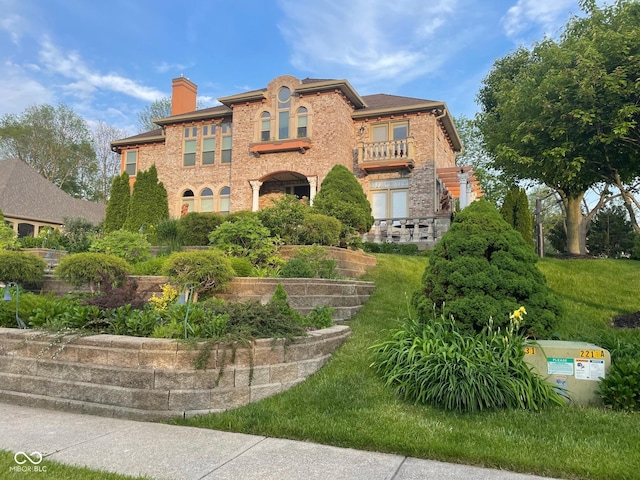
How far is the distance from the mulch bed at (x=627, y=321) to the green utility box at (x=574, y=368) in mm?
3725

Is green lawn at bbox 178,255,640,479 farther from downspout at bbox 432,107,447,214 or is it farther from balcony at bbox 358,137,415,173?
balcony at bbox 358,137,415,173

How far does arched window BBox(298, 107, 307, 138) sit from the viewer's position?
22312mm

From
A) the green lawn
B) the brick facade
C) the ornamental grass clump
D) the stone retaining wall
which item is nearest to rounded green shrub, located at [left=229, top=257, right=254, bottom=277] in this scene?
the green lawn

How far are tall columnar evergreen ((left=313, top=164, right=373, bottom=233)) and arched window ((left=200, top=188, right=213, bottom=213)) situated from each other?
32.3 feet

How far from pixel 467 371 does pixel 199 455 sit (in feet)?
8.98

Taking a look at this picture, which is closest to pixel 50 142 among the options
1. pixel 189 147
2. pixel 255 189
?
pixel 189 147

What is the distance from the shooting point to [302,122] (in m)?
22.4

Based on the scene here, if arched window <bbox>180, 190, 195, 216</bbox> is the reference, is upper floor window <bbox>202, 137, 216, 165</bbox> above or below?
above

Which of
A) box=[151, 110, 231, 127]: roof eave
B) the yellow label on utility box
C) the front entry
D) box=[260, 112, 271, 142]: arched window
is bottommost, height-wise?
the yellow label on utility box

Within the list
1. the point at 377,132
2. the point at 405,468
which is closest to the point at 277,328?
the point at 405,468

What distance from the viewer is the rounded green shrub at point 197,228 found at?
12070 millimetres

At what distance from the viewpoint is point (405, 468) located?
360 centimetres

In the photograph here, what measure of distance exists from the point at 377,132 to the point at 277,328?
18.5 m

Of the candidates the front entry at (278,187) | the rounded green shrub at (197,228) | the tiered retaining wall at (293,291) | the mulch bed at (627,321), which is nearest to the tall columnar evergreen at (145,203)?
the front entry at (278,187)
